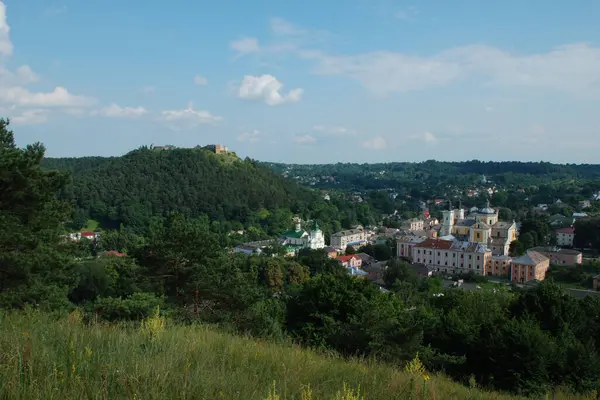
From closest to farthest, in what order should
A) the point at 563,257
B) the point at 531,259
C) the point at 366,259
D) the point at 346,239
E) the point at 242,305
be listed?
the point at 242,305
the point at 531,259
the point at 563,257
the point at 366,259
the point at 346,239

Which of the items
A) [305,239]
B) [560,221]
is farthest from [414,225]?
[305,239]

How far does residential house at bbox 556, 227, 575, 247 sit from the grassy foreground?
54.5 meters

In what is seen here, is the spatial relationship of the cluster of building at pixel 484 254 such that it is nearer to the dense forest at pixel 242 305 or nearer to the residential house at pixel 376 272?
the residential house at pixel 376 272

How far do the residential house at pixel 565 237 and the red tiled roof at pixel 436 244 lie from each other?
664 inches

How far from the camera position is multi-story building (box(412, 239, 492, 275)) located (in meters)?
40.7

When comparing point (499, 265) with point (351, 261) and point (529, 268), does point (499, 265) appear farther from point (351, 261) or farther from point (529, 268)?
point (351, 261)

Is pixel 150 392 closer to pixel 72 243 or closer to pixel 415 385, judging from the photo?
pixel 415 385

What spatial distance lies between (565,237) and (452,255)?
17736mm

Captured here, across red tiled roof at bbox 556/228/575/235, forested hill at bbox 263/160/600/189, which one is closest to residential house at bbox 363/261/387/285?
red tiled roof at bbox 556/228/575/235

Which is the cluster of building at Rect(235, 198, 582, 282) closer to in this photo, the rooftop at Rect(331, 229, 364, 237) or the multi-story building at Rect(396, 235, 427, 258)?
the multi-story building at Rect(396, 235, 427, 258)

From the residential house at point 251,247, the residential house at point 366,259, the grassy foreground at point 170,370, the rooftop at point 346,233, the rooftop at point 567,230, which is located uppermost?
the grassy foreground at point 170,370

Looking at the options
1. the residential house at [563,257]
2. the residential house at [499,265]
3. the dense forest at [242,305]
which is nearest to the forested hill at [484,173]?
the residential house at [563,257]

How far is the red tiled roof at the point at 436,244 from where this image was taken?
4316cm

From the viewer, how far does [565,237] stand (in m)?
51.7
